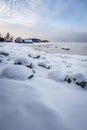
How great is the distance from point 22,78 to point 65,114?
248 centimetres

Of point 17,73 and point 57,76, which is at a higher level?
point 17,73

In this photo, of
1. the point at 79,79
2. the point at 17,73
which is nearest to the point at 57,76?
the point at 79,79

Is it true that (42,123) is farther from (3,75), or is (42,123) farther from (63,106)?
(3,75)

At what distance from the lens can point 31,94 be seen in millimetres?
3557

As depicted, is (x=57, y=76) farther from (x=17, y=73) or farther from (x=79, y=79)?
(x=17, y=73)

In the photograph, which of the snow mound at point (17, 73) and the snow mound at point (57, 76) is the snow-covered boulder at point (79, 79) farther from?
the snow mound at point (17, 73)

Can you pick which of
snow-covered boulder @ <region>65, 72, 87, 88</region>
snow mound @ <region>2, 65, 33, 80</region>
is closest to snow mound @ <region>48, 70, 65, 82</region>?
snow-covered boulder @ <region>65, 72, 87, 88</region>

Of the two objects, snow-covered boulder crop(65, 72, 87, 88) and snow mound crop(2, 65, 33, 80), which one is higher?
snow mound crop(2, 65, 33, 80)

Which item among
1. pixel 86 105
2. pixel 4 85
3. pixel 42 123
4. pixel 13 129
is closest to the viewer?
pixel 13 129

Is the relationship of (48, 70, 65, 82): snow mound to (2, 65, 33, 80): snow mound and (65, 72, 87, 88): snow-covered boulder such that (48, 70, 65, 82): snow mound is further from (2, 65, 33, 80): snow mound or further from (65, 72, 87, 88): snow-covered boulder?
(2, 65, 33, 80): snow mound

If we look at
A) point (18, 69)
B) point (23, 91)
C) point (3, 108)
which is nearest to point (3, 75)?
point (18, 69)

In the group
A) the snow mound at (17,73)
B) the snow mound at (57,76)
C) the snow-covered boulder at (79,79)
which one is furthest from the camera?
the snow mound at (57,76)

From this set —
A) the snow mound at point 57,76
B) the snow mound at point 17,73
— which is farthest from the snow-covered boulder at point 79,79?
the snow mound at point 17,73

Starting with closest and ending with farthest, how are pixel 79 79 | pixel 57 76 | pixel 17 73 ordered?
pixel 17 73 < pixel 79 79 < pixel 57 76
